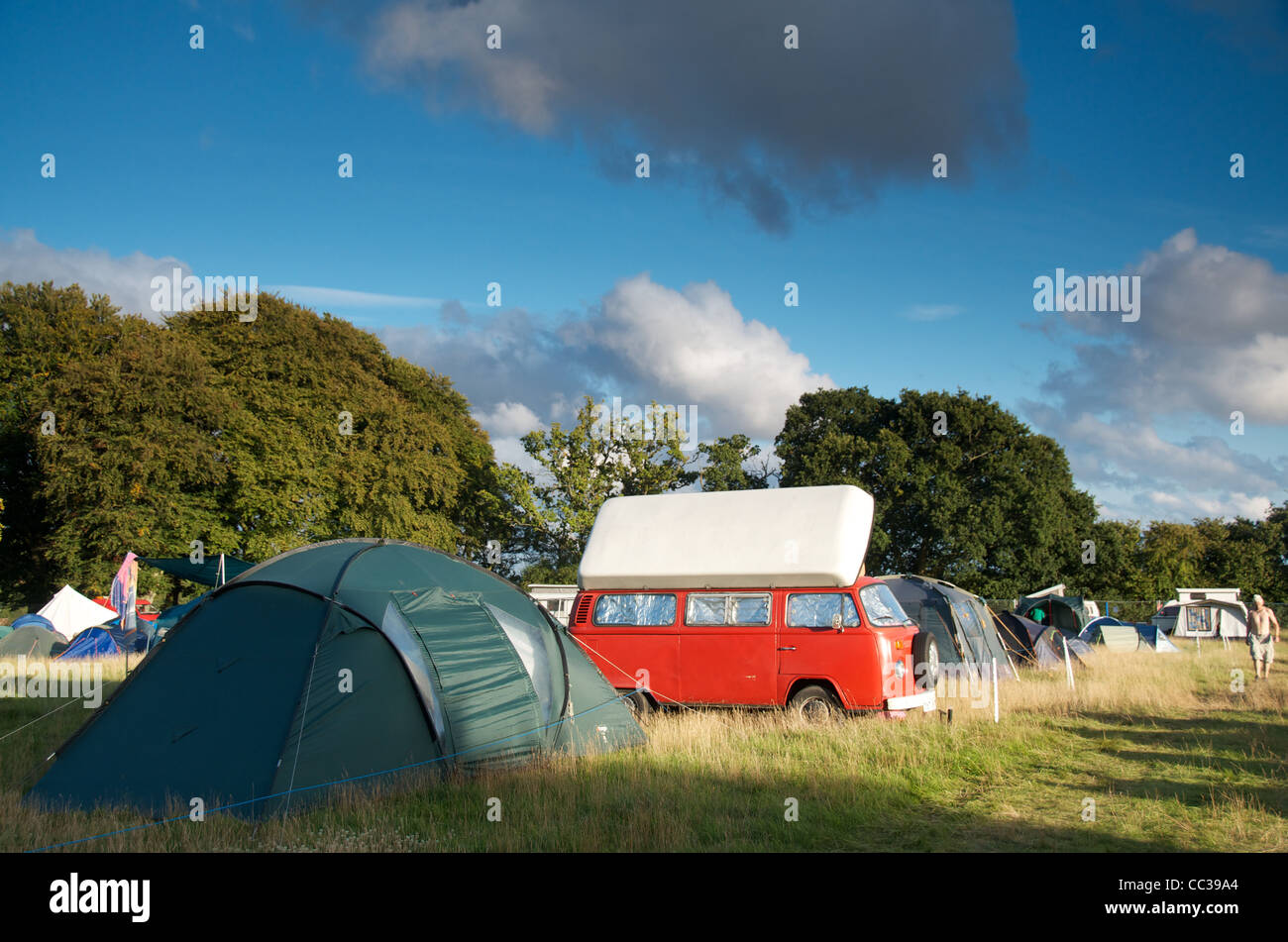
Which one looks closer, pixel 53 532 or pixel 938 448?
pixel 53 532

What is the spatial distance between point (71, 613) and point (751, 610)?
994 inches

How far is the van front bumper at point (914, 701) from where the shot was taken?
11.1 metres

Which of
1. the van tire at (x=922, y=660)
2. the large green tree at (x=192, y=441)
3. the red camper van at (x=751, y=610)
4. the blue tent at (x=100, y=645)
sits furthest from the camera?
the large green tree at (x=192, y=441)

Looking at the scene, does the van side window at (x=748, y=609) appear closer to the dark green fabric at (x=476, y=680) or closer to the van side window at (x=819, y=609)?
the van side window at (x=819, y=609)

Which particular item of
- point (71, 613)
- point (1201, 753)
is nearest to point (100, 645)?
point (71, 613)

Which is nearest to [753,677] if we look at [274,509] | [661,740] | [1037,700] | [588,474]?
[661,740]

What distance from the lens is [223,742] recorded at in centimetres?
760

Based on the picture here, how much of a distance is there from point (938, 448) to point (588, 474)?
17613mm

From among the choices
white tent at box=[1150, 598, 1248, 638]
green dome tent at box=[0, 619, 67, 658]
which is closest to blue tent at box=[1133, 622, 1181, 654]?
white tent at box=[1150, 598, 1248, 638]

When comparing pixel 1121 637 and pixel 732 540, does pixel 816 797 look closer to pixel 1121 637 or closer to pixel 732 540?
pixel 732 540

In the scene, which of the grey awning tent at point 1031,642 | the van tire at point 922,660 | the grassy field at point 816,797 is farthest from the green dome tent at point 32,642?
the grey awning tent at point 1031,642

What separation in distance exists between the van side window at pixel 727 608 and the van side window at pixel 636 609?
346 mm

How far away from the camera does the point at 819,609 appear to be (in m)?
11.7
